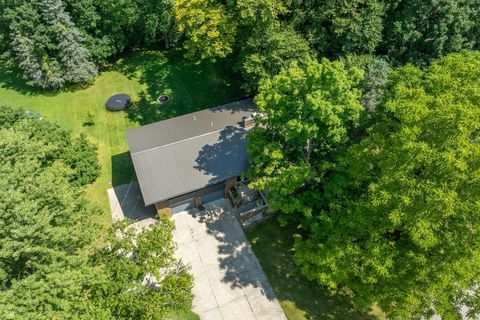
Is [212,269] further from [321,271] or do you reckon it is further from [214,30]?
[214,30]

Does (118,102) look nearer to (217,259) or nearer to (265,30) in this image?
(265,30)

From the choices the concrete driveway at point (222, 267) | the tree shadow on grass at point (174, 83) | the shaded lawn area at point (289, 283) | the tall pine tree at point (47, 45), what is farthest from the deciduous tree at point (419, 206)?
the tall pine tree at point (47, 45)

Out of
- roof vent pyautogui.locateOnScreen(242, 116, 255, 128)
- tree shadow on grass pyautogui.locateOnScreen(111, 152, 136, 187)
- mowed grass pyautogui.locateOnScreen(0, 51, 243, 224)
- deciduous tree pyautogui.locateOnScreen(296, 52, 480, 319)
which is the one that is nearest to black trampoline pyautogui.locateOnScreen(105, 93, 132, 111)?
mowed grass pyautogui.locateOnScreen(0, 51, 243, 224)

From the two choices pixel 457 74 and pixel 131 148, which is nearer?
pixel 457 74

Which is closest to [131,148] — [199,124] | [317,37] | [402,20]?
[199,124]

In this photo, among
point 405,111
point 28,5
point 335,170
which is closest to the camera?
point 405,111

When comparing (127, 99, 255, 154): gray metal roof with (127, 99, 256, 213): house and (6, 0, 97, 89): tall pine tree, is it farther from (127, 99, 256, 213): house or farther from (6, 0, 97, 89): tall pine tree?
(6, 0, 97, 89): tall pine tree
